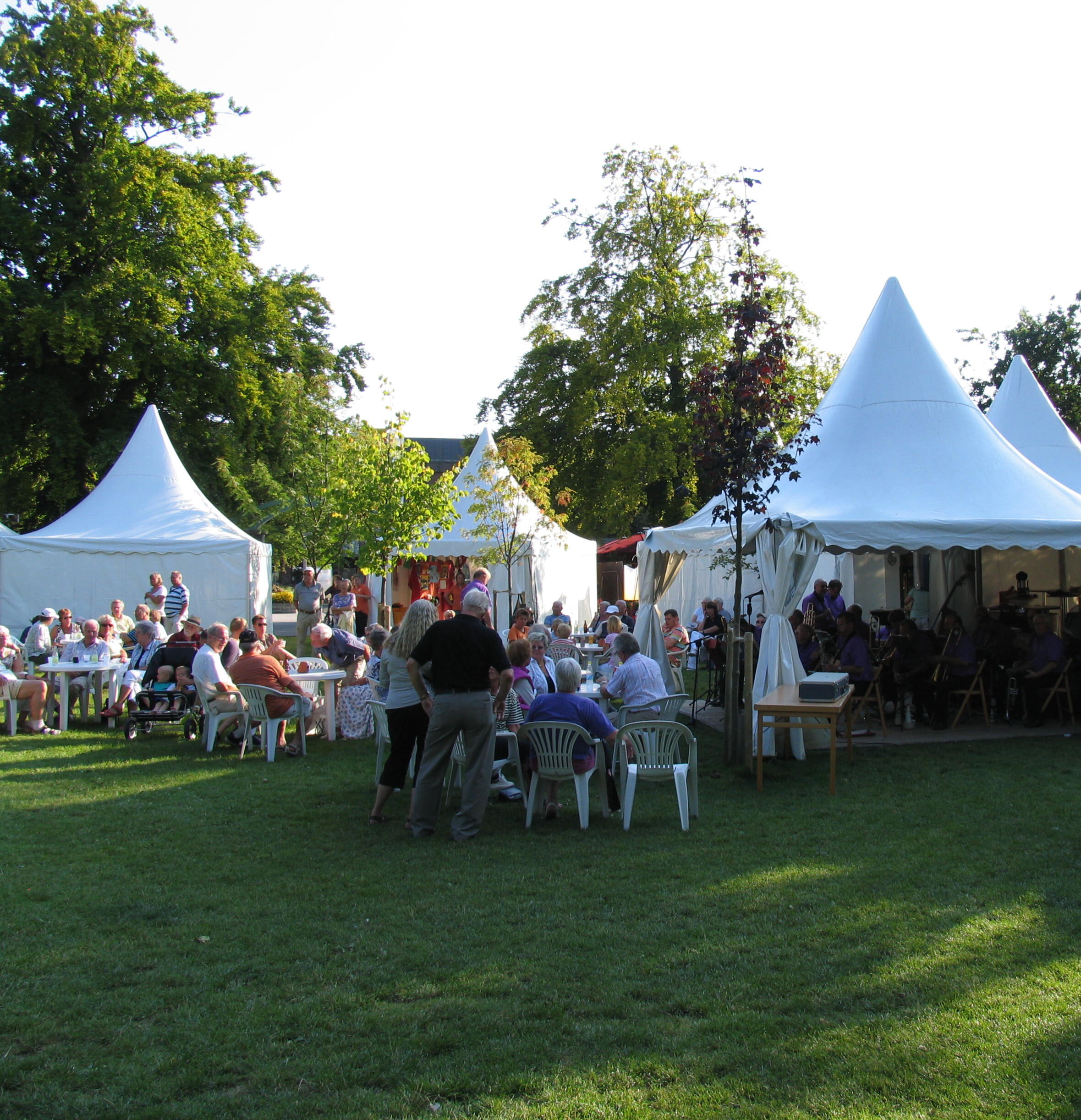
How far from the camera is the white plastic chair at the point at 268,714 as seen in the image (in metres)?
8.98

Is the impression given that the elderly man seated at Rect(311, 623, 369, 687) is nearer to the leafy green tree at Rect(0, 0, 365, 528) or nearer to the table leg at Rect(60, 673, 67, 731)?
the table leg at Rect(60, 673, 67, 731)

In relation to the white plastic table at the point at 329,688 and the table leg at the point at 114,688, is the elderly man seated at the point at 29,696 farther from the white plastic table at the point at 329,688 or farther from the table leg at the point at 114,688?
the white plastic table at the point at 329,688

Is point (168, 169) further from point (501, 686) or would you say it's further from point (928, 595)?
point (501, 686)

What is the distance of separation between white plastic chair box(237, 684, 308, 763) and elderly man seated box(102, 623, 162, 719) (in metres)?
2.11

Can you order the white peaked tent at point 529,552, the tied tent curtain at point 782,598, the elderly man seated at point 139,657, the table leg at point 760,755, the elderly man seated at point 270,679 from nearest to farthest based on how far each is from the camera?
the table leg at point 760,755, the tied tent curtain at point 782,598, the elderly man seated at point 270,679, the elderly man seated at point 139,657, the white peaked tent at point 529,552

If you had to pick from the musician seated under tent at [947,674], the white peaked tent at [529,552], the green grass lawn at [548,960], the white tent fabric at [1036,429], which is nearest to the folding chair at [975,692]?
the musician seated under tent at [947,674]

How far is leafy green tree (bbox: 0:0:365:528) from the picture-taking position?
2220 cm

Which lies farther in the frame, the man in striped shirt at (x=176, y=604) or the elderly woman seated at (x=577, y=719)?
the man in striped shirt at (x=176, y=604)

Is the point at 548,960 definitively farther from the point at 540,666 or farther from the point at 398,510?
the point at 398,510

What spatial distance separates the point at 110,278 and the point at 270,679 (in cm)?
1686

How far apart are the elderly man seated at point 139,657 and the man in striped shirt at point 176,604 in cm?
334

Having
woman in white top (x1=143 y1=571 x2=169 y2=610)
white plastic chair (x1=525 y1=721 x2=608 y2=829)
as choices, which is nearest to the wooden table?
white plastic chair (x1=525 y1=721 x2=608 y2=829)

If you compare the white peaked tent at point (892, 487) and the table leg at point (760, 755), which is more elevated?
the white peaked tent at point (892, 487)

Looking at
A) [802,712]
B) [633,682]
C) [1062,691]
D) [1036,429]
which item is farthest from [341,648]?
[1036,429]
